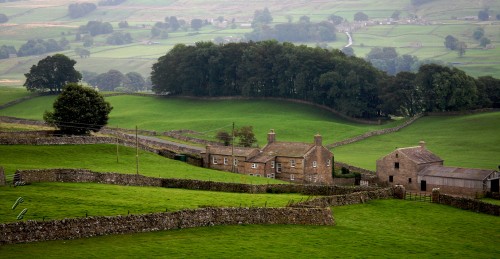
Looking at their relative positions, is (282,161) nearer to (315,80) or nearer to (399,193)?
(399,193)

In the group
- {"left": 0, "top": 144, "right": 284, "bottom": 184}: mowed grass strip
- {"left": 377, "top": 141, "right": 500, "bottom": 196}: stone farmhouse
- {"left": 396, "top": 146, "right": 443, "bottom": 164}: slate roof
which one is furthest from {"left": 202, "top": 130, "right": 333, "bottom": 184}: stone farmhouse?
{"left": 396, "top": 146, "right": 443, "bottom": 164}: slate roof

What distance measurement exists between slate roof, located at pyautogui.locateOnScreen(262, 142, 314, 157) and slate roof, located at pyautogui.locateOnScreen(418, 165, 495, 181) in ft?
43.3

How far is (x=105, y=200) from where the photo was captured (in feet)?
200

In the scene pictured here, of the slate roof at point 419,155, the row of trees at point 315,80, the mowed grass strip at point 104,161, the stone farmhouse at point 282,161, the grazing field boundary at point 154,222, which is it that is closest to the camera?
the grazing field boundary at point 154,222

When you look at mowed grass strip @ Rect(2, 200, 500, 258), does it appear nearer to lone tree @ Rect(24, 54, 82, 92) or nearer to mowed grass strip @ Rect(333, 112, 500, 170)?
mowed grass strip @ Rect(333, 112, 500, 170)

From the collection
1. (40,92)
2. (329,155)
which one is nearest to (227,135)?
(329,155)

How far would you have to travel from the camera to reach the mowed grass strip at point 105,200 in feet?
183

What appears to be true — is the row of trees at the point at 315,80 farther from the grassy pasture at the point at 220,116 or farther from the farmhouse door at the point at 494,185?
the farmhouse door at the point at 494,185

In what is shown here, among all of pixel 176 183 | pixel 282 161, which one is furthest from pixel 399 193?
pixel 282 161

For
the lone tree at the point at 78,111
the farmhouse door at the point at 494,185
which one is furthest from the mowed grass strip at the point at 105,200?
the lone tree at the point at 78,111

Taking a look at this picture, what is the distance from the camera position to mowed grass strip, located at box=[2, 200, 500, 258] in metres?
51.5

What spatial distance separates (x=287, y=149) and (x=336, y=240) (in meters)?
47.6

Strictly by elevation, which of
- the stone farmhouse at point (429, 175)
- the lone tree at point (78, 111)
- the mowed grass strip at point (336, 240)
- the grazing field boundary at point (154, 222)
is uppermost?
the lone tree at point (78, 111)

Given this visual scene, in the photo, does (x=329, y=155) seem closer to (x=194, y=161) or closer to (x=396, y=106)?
(x=194, y=161)
